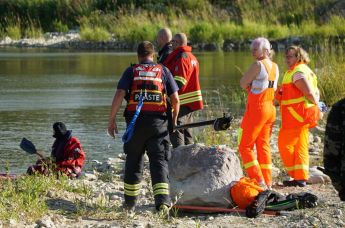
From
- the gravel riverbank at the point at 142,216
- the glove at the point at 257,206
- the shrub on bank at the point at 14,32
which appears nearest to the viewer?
the gravel riverbank at the point at 142,216

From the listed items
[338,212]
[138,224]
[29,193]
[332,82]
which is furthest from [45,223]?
[332,82]

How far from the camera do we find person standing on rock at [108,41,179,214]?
8.34m

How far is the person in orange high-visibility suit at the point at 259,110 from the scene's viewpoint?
9367 millimetres

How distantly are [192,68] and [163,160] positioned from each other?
2.51 metres

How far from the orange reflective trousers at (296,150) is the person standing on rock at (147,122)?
1.87 m

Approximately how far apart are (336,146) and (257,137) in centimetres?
471

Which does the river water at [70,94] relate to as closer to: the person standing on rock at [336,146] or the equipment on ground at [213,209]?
the equipment on ground at [213,209]

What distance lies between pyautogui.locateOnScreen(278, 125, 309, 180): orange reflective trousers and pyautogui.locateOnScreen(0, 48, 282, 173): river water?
3033 millimetres

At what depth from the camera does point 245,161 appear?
9578mm


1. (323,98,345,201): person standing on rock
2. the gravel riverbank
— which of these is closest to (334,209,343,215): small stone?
the gravel riverbank

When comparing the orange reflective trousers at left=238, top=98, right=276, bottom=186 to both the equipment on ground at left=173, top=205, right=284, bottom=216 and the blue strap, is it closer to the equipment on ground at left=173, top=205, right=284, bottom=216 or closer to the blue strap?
the equipment on ground at left=173, top=205, right=284, bottom=216

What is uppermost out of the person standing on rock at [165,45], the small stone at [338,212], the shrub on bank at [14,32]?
the shrub on bank at [14,32]

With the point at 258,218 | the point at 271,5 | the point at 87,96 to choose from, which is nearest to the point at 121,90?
the point at 258,218

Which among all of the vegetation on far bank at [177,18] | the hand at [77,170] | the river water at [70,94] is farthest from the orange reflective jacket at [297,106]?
the vegetation on far bank at [177,18]
